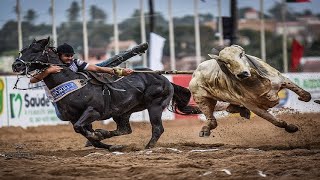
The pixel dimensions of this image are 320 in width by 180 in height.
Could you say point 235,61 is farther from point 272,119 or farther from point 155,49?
point 155,49

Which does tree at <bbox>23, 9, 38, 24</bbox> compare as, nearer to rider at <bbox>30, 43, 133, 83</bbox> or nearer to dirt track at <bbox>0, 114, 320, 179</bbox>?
dirt track at <bbox>0, 114, 320, 179</bbox>

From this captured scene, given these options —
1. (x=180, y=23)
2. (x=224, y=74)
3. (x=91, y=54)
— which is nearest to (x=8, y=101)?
(x=224, y=74)

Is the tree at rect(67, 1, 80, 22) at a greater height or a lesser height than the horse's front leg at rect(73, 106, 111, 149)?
greater

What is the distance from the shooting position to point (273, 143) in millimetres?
13484

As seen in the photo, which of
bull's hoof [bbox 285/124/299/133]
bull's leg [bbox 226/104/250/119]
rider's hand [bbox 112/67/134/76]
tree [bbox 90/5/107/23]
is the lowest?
bull's hoof [bbox 285/124/299/133]

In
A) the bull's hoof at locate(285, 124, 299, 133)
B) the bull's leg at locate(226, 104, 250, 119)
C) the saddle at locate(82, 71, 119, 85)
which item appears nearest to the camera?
the saddle at locate(82, 71, 119, 85)

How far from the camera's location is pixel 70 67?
1227 cm

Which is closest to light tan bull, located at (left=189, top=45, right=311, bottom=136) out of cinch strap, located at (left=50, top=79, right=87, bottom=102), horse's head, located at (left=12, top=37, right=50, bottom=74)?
cinch strap, located at (left=50, top=79, right=87, bottom=102)

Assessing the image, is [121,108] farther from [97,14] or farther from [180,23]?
[180,23]

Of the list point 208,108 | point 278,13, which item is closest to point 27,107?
point 208,108

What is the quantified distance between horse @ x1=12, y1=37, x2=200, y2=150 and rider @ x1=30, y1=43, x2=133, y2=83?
90mm

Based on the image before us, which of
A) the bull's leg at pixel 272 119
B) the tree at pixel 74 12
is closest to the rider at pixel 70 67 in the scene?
the bull's leg at pixel 272 119

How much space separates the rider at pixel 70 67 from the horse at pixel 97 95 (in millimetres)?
90

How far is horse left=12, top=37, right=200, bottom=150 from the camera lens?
11961 millimetres
